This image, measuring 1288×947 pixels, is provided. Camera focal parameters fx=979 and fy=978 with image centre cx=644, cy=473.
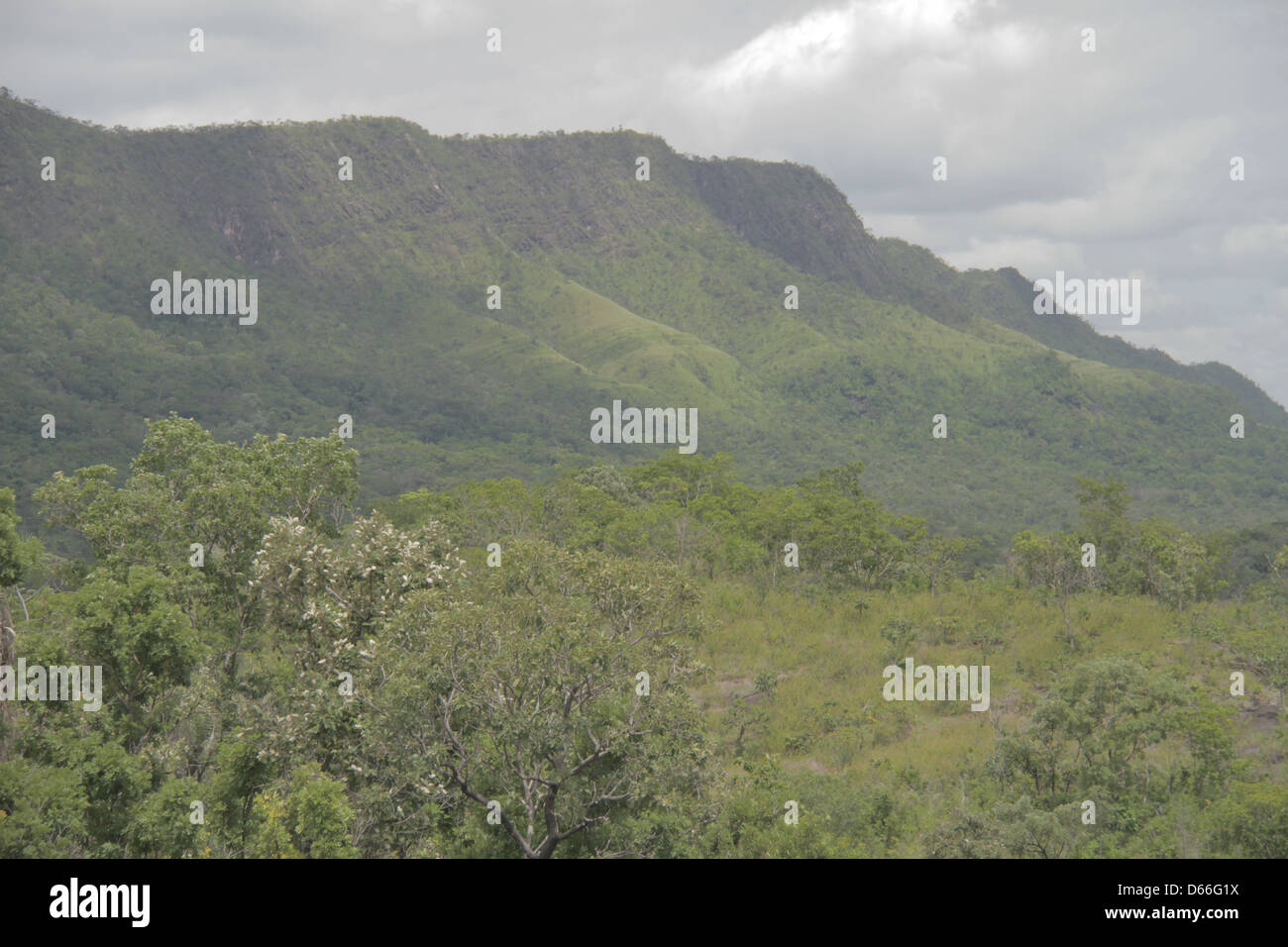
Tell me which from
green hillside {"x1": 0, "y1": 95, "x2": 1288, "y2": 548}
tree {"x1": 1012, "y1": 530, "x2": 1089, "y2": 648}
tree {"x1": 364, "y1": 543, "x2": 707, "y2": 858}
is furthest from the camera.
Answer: green hillside {"x1": 0, "y1": 95, "x2": 1288, "y2": 548}

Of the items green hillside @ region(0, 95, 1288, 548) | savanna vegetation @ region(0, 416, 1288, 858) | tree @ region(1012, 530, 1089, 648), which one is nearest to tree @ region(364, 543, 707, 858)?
savanna vegetation @ region(0, 416, 1288, 858)

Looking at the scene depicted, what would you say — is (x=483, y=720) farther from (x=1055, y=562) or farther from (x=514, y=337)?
(x=514, y=337)

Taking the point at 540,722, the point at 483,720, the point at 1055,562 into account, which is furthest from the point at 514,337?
the point at 540,722

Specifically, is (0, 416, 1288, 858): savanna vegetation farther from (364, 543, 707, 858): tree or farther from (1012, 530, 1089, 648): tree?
(1012, 530, 1089, 648): tree

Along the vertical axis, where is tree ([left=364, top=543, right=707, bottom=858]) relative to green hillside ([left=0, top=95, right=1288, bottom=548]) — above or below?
below

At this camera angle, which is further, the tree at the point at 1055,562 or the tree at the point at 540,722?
the tree at the point at 1055,562

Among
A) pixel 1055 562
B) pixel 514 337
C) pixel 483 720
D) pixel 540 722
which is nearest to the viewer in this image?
pixel 540 722

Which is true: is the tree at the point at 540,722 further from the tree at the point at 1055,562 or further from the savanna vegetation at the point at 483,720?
the tree at the point at 1055,562

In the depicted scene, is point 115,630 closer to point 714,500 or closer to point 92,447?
point 714,500

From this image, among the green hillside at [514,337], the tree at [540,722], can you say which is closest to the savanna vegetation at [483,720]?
the tree at [540,722]
